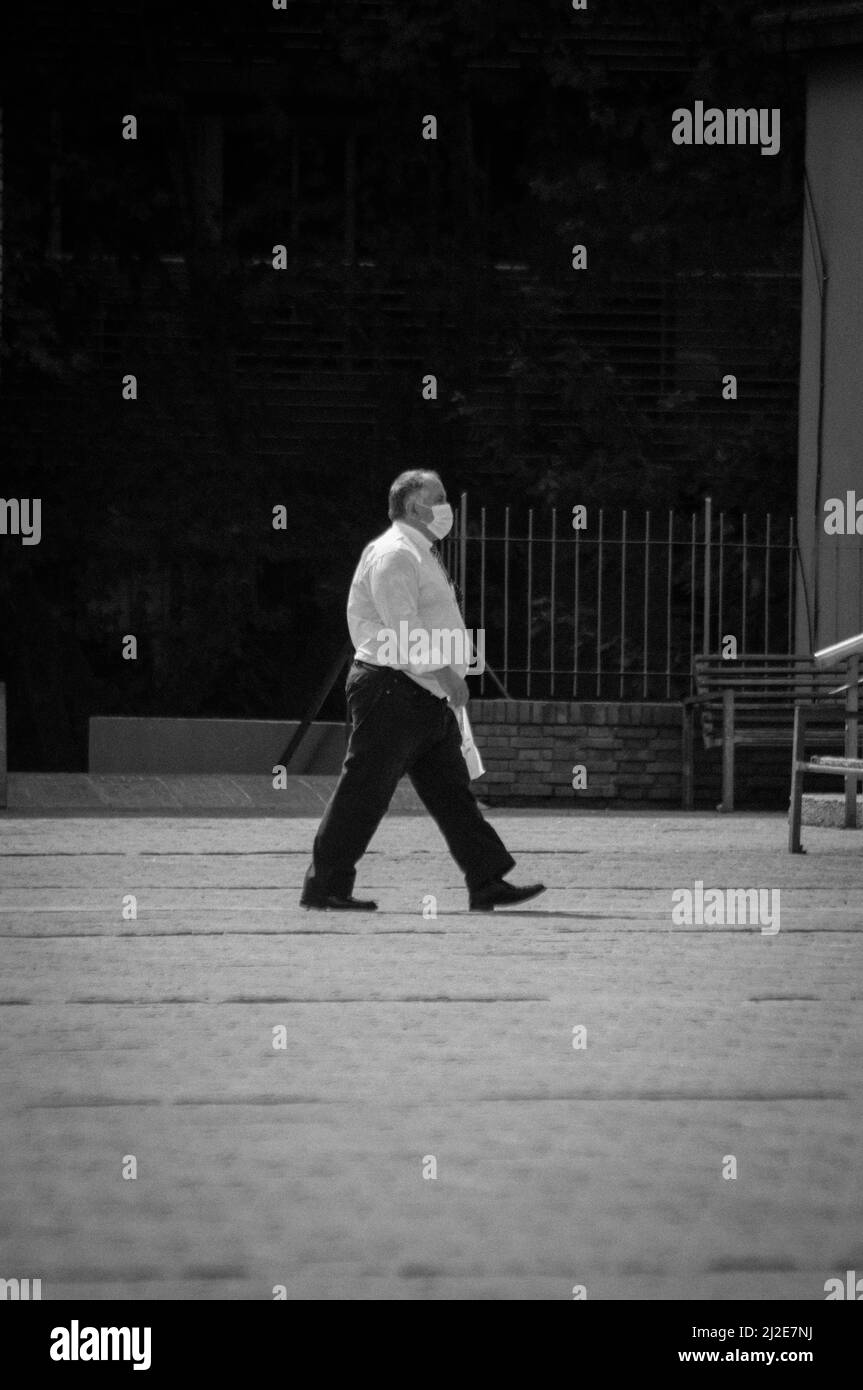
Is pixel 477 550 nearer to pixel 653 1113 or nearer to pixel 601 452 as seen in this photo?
pixel 601 452

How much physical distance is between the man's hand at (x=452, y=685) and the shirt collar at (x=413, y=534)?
21.1 inches

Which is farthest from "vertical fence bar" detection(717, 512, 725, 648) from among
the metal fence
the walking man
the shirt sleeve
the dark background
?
the shirt sleeve

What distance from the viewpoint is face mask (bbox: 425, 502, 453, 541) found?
10742mm

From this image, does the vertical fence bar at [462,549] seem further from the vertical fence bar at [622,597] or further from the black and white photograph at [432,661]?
the vertical fence bar at [622,597]

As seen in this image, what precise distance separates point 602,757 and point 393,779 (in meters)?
8.28

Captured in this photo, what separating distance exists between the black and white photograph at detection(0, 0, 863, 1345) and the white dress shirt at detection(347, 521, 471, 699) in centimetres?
3

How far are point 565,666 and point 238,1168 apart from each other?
15977 millimetres

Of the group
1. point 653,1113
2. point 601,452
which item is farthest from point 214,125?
point 653,1113

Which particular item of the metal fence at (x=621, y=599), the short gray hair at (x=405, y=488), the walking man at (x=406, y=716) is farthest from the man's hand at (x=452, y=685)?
the metal fence at (x=621, y=599)

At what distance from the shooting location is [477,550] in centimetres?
2191

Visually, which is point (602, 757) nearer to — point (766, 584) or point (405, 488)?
point (766, 584)

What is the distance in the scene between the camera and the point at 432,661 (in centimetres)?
1054

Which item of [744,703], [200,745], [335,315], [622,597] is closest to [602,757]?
[744,703]

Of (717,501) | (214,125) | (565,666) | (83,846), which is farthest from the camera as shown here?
(214,125)
